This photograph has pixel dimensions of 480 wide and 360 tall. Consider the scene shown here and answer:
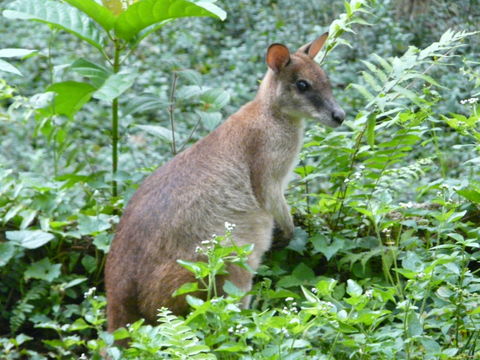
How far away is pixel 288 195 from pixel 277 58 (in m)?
1.05

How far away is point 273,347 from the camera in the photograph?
3.52 meters

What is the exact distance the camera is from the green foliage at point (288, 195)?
146 inches

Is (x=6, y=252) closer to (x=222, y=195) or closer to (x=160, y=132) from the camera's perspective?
(x=160, y=132)

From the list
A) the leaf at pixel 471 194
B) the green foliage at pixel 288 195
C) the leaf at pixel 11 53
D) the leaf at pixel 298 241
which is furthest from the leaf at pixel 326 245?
the leaf at pixel 11 53

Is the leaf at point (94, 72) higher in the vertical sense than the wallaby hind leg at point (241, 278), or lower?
higher

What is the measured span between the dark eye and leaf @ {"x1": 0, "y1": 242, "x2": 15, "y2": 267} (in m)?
2.17

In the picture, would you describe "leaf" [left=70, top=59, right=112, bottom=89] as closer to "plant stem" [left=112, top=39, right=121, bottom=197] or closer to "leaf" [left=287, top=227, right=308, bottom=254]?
"plant stem" [left=112, top=39, right=121, bottom=197]

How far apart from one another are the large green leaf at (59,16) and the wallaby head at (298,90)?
1.17m

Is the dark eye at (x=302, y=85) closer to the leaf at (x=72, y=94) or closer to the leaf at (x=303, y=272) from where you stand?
the leaf at (x=303, y=272)

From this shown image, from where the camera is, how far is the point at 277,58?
18.9 ft

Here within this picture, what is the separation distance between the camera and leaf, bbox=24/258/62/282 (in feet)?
18.2

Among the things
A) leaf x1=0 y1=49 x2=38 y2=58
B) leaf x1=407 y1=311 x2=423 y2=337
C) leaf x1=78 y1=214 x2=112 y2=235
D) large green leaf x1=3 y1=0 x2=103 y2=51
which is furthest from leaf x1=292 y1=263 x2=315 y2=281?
leaf x1=0 y1=49 x2=38 y2=58

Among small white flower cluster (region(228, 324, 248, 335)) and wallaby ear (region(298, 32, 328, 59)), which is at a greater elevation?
wallaby ear (region(298, 32, 328, 59))

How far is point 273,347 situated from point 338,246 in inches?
78.7
